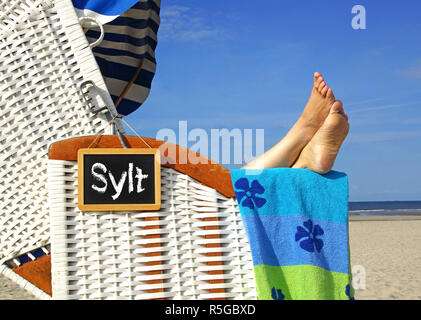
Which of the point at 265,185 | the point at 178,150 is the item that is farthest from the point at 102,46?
the point at 265,185

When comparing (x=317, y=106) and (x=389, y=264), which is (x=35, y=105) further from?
(x=389, y=264)

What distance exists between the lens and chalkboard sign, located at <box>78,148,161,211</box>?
1.33 meters

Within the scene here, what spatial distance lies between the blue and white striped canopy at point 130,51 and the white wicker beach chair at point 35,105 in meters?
1.01

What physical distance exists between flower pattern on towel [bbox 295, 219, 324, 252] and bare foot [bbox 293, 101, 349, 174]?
0.23 metres

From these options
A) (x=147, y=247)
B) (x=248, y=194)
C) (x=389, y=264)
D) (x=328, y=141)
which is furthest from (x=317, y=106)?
(x=389, y=264)

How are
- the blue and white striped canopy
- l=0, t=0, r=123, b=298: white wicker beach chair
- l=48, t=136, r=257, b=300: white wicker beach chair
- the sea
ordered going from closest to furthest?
1. l=48, t=136, r=257, b=300: white wicker beach chair
2. l=0, t=0, r=123, b=298: white wicker beach chair
3. the blue and white striped canopy
4. the sea

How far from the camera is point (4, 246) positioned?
148cm

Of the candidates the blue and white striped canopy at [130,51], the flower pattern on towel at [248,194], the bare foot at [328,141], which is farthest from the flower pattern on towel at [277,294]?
the blue and white striped canopy at [130,51]

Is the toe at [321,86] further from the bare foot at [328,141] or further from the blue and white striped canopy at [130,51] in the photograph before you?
the blue and white striped canopy at [130,51]

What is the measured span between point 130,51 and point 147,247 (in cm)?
178

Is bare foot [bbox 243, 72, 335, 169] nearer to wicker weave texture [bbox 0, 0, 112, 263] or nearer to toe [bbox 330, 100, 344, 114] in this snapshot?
toe [bbox 330, 100, 344, 114]

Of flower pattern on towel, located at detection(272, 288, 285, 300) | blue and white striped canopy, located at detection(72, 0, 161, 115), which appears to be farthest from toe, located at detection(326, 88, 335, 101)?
blue and white striped canopy, located at detection(72, 0, 161, 115)

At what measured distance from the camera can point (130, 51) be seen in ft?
9.14

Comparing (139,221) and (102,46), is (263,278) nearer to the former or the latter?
(139,221)
